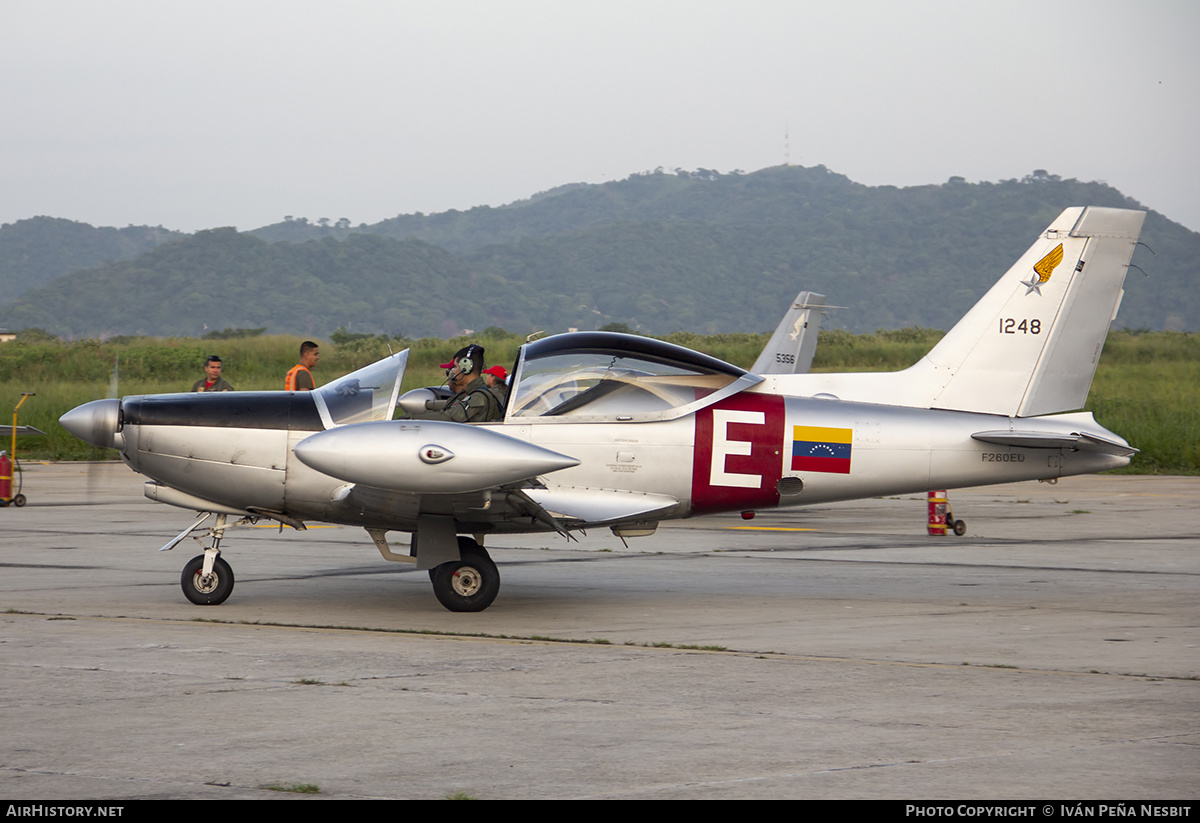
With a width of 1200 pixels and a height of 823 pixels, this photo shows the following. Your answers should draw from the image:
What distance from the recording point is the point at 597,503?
901cm

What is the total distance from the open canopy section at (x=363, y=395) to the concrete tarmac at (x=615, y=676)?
4.86ft

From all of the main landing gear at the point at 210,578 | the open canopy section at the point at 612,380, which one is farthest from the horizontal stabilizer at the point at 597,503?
the main landing gear at the point at 210,578

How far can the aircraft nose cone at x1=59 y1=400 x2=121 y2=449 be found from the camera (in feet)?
28.7

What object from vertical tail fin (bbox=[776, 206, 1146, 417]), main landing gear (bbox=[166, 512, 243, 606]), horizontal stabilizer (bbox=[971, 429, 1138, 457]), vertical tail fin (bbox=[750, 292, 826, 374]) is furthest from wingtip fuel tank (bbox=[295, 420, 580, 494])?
vertical tail fin (bbox=[750, 292, 826, 374])

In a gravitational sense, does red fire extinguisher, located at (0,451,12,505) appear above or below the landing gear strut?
below

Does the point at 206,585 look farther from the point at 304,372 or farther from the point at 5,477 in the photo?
the point at 5,477

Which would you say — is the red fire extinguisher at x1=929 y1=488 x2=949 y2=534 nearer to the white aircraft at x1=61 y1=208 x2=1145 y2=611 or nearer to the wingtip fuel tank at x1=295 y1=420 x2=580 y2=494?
the white aircraft at x1=61 y1=208 x2=1145 y2=611

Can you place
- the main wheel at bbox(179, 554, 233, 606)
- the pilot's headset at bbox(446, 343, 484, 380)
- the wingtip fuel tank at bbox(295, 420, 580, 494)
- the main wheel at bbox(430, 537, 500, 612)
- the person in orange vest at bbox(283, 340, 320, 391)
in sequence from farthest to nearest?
the person in orange vest at bbox(283, 340, 320, 391) → the pilot's headset at bbox(446, 343, 484, 380) → the main wheel at bbox(179, 554, 233, 606) → the main wheel at bbox(430, 537, 500, 612) → the wingtip fuel tank at bbox(295, 420, 580, 494)

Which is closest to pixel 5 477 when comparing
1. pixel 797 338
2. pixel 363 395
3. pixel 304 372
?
pixel 304 372

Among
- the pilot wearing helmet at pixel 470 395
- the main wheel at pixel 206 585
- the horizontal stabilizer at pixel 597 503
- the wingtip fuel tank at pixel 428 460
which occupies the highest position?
the pilot wearing helmet at pixel 470 395

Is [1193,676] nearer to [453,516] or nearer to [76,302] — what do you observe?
[453,516]

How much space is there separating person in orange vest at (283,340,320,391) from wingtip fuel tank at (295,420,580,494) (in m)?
3.75

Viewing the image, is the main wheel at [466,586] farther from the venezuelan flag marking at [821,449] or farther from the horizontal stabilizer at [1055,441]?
Result: the horizontal stabilizer at [1055,441]

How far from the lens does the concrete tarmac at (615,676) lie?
4676 mm
